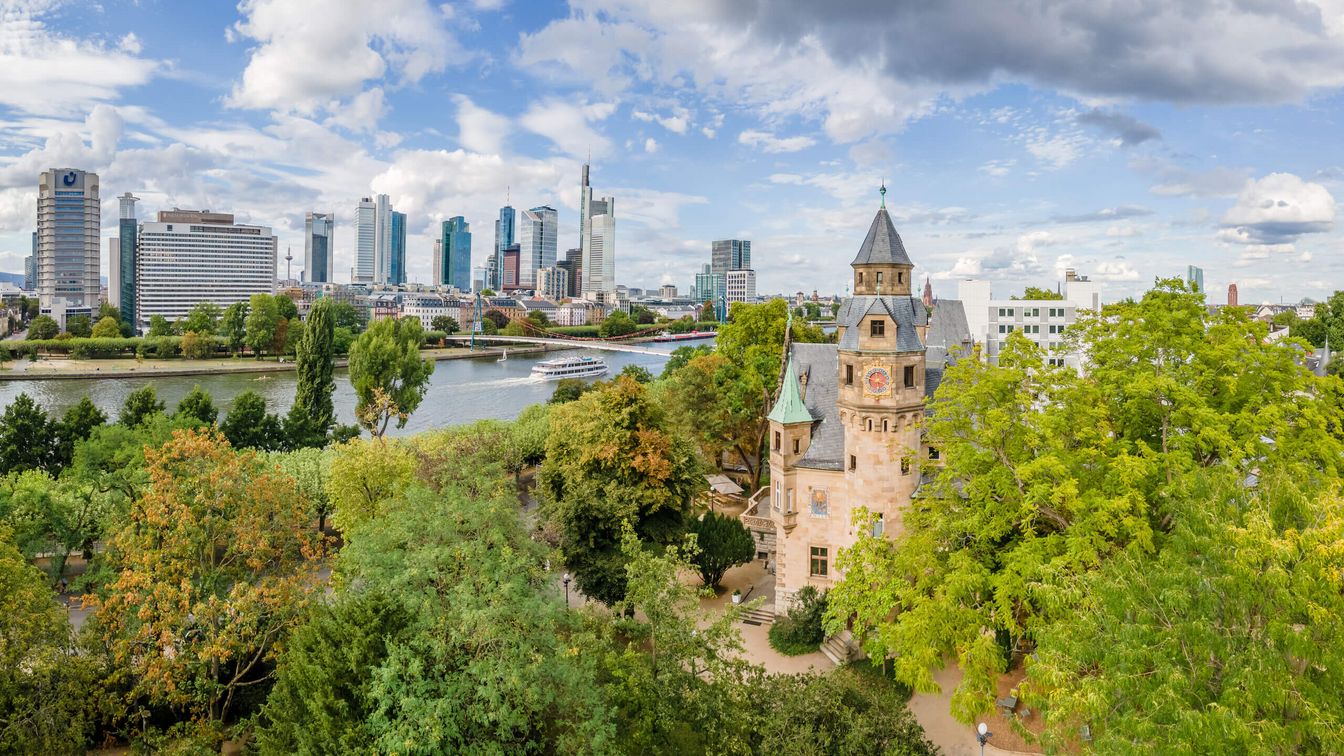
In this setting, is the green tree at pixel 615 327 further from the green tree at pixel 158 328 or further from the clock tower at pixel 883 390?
the clock tower at pixel 883 390

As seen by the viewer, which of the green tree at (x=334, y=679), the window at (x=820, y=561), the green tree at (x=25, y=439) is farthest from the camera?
the green tree at (x=25, y=439)

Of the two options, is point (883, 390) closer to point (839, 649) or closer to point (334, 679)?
point (839, 649)

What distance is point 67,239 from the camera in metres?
190

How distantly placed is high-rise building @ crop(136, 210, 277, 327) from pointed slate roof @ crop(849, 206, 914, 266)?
7597 inches

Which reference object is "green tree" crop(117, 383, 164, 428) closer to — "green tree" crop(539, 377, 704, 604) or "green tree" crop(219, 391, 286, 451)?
"green tree" crop(219, 391, 286, 451)

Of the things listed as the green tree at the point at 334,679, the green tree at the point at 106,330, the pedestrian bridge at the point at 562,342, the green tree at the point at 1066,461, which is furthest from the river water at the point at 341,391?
the green tree at the point at 334,679

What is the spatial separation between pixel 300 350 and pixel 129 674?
1558 inches

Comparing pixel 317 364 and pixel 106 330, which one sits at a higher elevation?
pixel 106 330

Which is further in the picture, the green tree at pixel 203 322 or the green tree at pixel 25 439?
the green tree at pixel 203 322

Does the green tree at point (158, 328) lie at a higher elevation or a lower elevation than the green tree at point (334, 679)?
higher

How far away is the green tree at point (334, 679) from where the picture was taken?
14.9 meters

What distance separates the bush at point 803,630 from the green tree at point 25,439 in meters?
34.4

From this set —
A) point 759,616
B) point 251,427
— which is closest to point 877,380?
point 759,616

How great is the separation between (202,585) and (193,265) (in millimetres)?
201215
